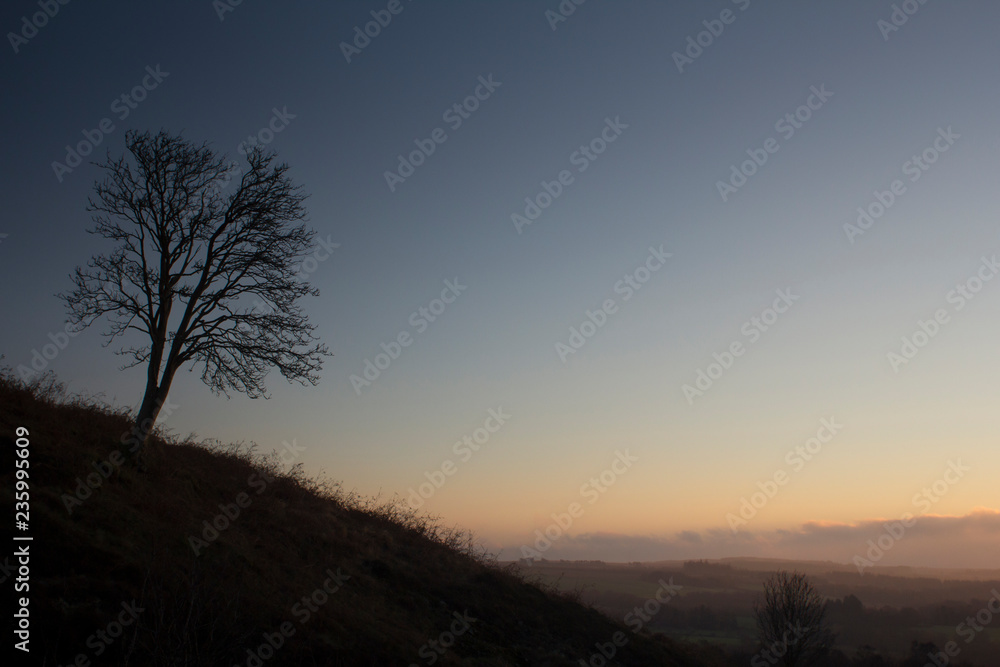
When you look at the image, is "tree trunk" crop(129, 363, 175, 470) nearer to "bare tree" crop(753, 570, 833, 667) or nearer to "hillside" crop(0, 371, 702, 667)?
"hillside" crop(0, 371, 702, 667)

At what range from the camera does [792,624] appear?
79.1ft

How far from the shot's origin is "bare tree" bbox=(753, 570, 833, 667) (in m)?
23.9

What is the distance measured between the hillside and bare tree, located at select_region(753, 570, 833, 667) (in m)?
6.23

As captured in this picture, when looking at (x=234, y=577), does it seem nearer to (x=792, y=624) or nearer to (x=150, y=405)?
(x=150, y=405)

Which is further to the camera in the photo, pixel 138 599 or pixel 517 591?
pixel 517 591

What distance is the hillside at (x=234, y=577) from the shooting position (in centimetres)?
835

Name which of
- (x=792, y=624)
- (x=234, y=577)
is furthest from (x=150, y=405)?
→ (x=792, y=624)

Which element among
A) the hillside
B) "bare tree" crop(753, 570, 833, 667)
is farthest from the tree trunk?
"bare tree" crop(753, 570, 833, 667)

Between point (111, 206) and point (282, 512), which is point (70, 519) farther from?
point (111, 206)

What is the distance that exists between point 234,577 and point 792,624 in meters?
23.9

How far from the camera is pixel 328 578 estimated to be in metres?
14.6

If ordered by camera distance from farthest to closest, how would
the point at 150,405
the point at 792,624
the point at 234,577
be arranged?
1. the point at 792,624
2. the point at 150,405
3. the point at 234,577

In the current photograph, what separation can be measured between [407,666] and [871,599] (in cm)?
12054

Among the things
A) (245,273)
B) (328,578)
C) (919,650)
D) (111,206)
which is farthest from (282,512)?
(919,650)
